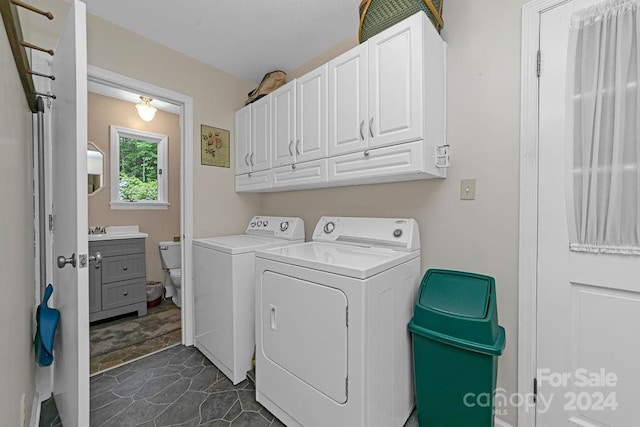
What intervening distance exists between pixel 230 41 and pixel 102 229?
2.64 m

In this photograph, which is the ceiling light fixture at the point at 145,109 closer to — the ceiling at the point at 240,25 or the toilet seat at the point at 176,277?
the ceiling at the point at 240,25

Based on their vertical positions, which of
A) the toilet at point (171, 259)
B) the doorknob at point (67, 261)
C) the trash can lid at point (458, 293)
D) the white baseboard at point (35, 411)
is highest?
the doorknob at point (67, 261)

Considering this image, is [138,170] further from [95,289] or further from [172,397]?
[172,397]

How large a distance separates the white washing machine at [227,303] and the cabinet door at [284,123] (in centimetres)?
69

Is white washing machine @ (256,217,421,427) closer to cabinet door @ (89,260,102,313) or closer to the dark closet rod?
the dark closet rod

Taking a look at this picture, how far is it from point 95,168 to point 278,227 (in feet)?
8.42

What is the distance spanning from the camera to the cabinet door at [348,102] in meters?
1.61

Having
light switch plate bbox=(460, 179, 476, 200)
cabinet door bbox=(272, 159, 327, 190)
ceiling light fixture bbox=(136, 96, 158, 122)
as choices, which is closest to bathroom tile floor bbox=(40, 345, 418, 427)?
light switch plate bbox=(460, 179, 476, 200)

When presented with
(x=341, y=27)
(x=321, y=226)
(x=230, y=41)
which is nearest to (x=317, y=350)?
(x=321, y=226)

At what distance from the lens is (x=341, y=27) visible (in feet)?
6.64

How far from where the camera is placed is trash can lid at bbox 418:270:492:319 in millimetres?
1282

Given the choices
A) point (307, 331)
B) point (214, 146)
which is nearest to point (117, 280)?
point (214, 146)

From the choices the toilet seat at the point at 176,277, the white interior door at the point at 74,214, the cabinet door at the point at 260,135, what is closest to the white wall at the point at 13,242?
the white interior door at the point at 74,214

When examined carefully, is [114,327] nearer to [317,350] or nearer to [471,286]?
[317,350]
